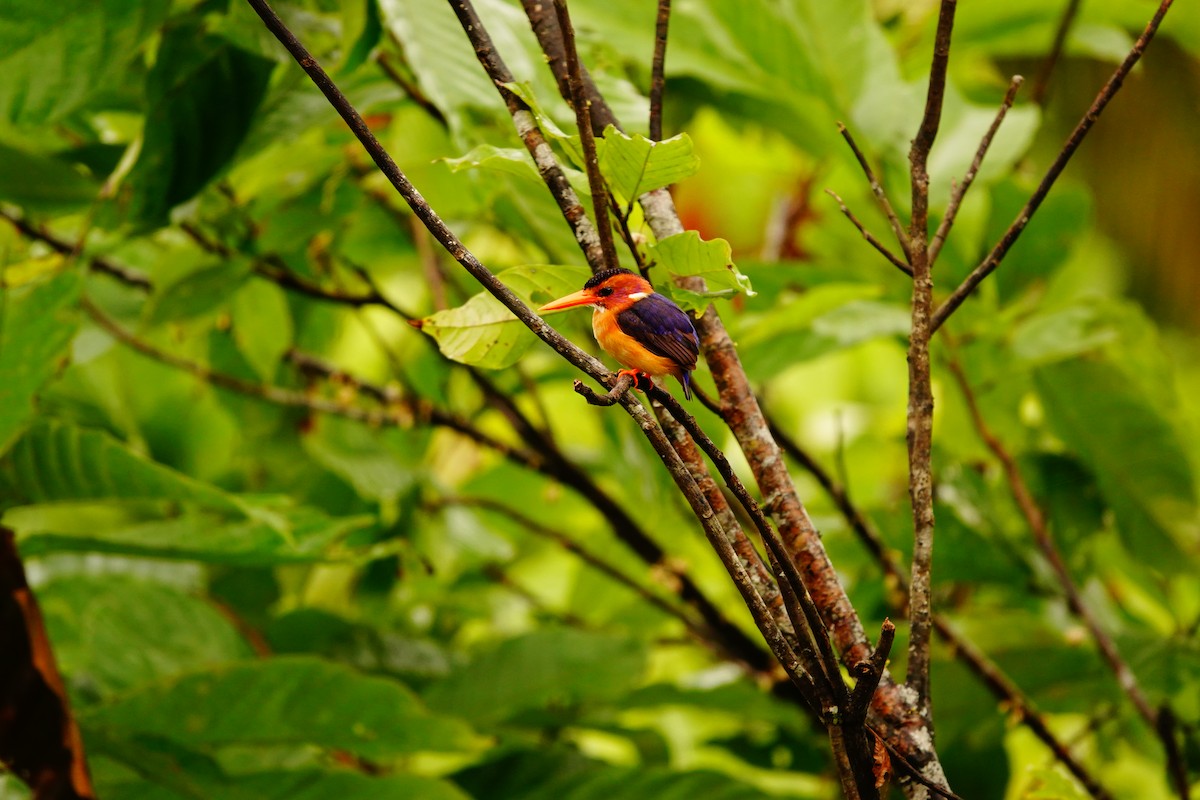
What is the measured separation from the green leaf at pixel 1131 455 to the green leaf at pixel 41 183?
1.23m

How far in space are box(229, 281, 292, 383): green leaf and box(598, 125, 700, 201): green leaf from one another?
2.92 feet

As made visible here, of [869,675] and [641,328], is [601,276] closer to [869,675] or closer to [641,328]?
[641,328]

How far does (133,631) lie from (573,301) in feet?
3.23

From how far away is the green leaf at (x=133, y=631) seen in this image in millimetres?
1330

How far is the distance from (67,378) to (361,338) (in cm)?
112

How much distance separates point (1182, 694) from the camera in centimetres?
120

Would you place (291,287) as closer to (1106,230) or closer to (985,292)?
(985,292)

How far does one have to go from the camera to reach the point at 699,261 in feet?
2.12

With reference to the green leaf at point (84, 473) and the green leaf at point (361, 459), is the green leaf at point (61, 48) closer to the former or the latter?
the green leaf at point (84, 473)

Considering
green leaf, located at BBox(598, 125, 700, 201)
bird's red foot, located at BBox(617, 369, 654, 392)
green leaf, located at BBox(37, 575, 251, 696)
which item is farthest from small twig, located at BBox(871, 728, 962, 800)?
green leaf, located at BBox(37, 575, 251, 696)

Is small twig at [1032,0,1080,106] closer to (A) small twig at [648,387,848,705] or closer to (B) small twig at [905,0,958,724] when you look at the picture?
(B) small twig at [905,0,958,724]

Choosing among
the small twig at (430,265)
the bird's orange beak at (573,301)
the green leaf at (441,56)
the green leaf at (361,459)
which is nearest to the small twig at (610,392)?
the bird's orange beak at (573,301)

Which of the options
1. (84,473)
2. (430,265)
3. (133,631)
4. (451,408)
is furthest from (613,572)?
(84,473)

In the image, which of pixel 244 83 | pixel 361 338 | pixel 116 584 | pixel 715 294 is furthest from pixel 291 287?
pixel 361 338
